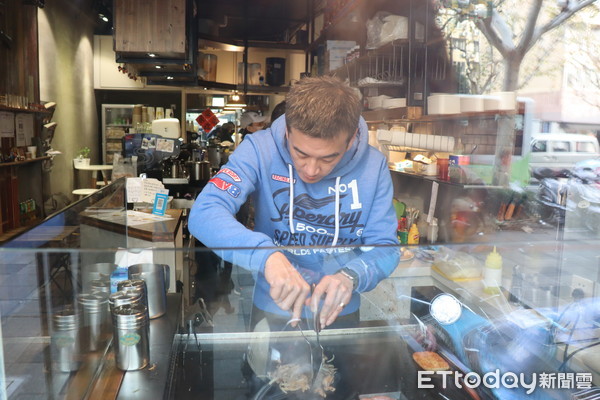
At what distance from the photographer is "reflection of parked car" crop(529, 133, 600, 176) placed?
297 cm

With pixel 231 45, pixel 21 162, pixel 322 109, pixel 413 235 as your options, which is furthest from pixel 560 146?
pixel 21 162

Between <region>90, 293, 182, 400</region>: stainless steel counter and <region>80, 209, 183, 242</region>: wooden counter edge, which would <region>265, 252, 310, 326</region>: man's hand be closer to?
<region>90, 293, 182, 400</region>: stainless steel counter

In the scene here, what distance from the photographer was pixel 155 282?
138 cm

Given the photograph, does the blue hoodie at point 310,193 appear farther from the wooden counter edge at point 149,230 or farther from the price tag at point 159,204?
the price tag at point 159,204

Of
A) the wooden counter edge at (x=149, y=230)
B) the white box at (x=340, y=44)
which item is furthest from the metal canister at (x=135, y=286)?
the white box at (x=340, y=44)

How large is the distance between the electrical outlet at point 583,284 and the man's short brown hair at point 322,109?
703 millimetres

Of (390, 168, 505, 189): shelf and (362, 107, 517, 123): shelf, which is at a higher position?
(362, 107, 517, 123): shelf

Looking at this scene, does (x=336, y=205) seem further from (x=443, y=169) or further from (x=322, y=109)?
(x=443, y=169)

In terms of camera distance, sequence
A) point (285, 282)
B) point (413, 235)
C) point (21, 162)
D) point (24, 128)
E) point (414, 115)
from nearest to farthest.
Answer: point (285, 282)
point (414, 115)
point (413, 235)
point (21, 162)
point (24, 128)

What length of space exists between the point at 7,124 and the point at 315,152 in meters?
6.12

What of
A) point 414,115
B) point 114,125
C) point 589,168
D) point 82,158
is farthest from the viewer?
point 114,125

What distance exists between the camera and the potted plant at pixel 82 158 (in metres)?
9.38

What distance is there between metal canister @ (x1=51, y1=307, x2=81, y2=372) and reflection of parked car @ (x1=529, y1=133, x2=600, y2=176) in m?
2.61

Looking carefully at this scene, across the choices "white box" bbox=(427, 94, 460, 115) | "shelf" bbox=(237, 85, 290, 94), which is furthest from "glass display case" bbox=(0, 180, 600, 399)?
"shelf" bbox=(237, 85, 290, 94)
